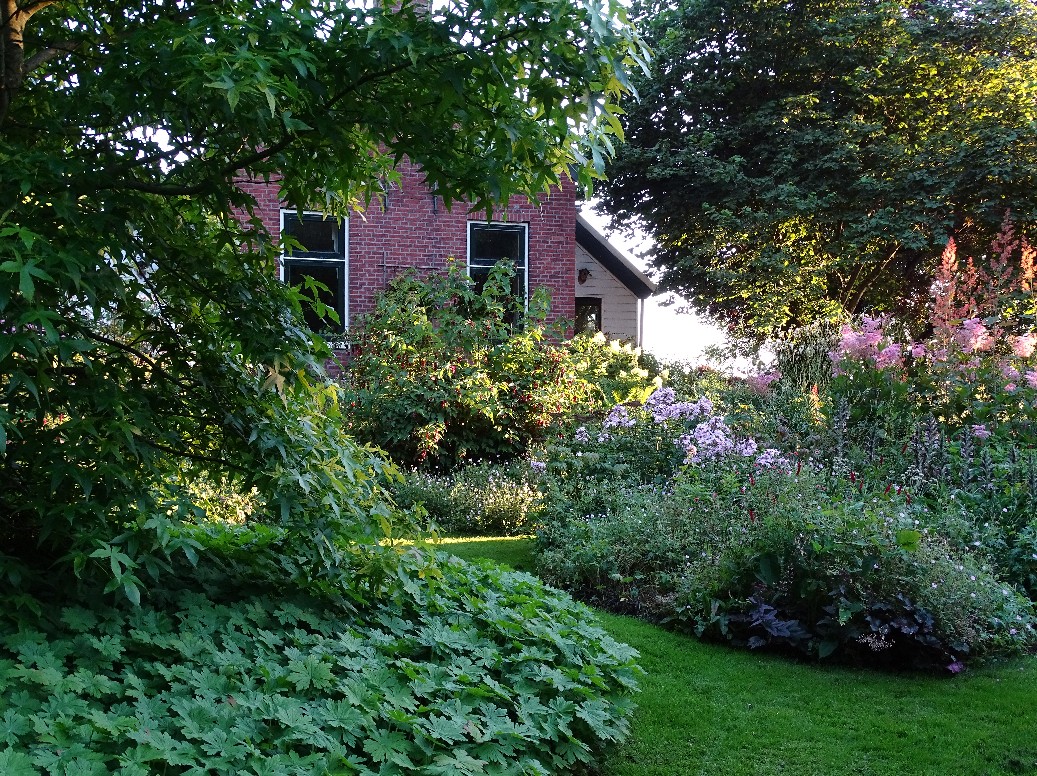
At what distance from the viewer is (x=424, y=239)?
44.3ft

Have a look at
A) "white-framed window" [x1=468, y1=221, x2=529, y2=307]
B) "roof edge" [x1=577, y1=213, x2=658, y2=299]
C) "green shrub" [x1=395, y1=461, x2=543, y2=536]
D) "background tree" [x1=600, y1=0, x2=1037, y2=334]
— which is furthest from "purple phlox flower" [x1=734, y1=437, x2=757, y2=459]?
"roof edge" [x1=577, y1=213, x2=658, y2=299]

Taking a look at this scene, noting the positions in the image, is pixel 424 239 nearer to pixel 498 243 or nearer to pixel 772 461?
pixel 498 243

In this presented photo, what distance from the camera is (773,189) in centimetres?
1912

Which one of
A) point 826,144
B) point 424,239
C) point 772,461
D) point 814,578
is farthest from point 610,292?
point 814,578

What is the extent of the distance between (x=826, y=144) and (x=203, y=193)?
1866cm

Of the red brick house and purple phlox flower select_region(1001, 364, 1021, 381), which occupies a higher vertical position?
the red brick house

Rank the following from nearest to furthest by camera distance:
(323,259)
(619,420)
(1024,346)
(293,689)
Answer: (293,689) < (619,420) < (1024,346) < (323,259)

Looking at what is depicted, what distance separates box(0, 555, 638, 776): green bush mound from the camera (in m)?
2.38

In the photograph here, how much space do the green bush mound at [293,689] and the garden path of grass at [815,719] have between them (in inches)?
14.1

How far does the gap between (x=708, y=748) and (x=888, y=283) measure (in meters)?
19.9

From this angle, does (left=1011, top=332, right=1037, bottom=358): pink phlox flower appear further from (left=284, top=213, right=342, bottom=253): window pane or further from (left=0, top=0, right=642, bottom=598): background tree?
(left=284, top=213, right=342, bottom=253): window pane

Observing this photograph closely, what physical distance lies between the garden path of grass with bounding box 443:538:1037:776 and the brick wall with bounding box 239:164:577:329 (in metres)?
9.24

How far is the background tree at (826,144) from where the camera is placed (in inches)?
724

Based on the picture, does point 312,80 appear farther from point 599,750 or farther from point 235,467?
point 599,750
